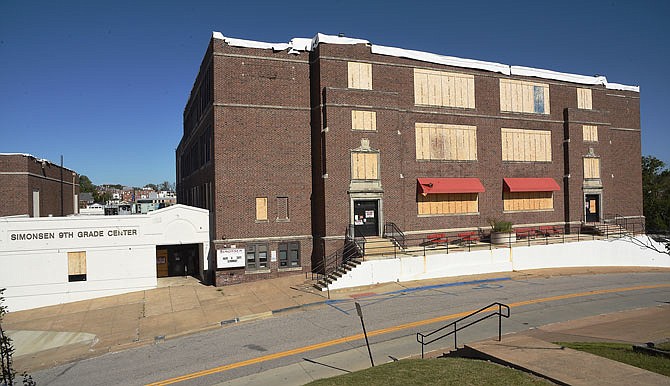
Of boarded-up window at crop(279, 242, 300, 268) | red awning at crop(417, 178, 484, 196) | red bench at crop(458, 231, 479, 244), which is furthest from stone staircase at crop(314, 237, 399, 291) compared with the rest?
red bench at crop(458, 231, 479, 244)

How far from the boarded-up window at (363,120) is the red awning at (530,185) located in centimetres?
1150

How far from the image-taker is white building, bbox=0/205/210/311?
23.9 meters

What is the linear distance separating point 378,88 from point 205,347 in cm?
1887

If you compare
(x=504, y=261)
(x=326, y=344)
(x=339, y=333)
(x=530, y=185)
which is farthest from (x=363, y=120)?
(x=326, y=344)

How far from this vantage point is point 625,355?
11.2m

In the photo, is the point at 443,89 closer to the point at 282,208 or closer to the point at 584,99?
the point at 584,99

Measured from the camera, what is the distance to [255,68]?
86.4 ft

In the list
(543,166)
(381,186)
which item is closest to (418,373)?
(381,186)

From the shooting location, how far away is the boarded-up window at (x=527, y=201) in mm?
32156

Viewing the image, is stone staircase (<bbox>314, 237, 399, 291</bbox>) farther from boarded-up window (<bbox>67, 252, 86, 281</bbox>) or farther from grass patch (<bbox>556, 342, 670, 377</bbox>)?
boarded-up window (<bbox>67, 252, 86, 281</bbox>)

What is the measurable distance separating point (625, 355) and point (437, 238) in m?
18.2

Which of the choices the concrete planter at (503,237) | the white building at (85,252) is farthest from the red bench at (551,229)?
the white building at (85,252)

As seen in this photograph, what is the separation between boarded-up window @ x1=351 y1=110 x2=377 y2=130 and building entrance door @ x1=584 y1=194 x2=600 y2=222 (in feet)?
64.6

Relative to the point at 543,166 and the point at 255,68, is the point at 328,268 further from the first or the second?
the point at 543,166
